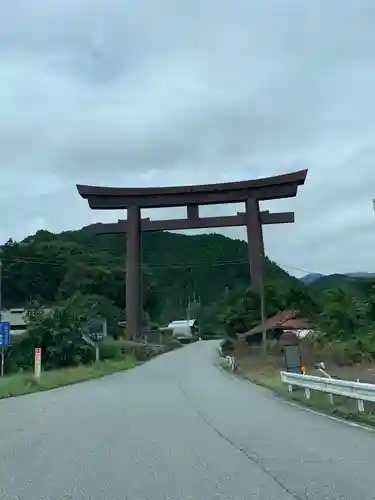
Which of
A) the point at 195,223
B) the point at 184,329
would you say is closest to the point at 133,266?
the point at 195,223

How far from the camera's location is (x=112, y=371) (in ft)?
144

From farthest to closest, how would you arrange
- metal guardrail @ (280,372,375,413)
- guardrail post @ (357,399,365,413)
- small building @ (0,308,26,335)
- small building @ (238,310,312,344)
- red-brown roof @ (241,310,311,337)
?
small building @ (0,308,26,335) → red-brown roof @ (241,310,311,337) → small building @ (238,310,312,344) → guardrail post @ (357,399,365,413) → metal guardrail @ (280,372,375,413)

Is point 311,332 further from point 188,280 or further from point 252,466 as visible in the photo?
point 188,280

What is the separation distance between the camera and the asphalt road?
270 inches

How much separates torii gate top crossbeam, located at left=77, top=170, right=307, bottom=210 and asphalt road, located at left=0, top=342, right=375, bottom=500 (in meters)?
30.1

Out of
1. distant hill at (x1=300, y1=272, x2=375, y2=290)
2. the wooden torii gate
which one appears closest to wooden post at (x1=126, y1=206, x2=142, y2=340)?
the wooden torii gate

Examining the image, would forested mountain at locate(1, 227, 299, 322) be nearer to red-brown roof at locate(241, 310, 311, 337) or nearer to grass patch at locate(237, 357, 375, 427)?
red-brown roof at locate(241, 310, 311, 337)

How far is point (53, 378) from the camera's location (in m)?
33.5

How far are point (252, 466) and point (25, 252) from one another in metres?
71.1

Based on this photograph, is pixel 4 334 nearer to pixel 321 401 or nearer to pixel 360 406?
pixel 321 401

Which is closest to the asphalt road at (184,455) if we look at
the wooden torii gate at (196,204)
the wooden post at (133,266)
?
the wooden torii gate at (196,204)

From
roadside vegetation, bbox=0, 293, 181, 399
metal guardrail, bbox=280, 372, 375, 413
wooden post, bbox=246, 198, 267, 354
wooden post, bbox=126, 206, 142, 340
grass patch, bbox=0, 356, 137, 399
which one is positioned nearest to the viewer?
metal guardrail, bbox=280, 372, 375, 413

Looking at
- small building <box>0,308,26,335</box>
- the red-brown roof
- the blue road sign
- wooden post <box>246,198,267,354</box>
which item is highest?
wooden post <box>246,198,267,354</box>

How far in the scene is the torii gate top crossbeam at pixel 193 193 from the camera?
4594 cm
